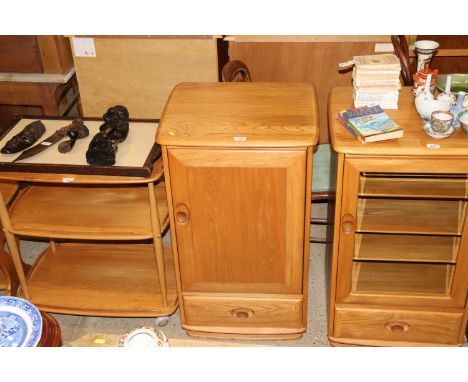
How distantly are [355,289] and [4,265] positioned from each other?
1.68 metres

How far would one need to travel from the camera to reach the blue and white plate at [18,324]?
130cm

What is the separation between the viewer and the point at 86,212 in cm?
267

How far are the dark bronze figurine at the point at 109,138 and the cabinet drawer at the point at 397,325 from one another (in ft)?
3.84

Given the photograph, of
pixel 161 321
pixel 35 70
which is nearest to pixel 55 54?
pixel 35 70

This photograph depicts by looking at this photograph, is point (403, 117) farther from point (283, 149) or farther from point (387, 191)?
point (283, 149)

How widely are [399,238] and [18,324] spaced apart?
1701mm

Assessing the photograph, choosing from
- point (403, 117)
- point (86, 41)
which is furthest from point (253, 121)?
point (86, 41)

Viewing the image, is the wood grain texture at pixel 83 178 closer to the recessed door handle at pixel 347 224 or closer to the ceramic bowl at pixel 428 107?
the recessed door handle at pixel 347 224

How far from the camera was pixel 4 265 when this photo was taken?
9.29ft

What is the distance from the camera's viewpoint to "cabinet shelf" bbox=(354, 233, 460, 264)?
7.86 ft

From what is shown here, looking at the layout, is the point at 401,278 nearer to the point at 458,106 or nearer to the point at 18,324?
the point at 458,106

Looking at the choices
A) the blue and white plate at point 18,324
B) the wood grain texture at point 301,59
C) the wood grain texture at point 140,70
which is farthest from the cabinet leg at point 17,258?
the wood grain texture at point 301,59
